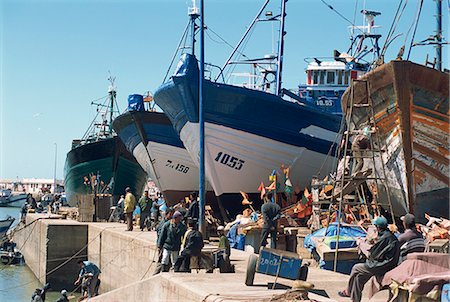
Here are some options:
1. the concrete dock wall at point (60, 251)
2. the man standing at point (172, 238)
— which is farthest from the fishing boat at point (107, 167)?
the man standing at point (172, 238)

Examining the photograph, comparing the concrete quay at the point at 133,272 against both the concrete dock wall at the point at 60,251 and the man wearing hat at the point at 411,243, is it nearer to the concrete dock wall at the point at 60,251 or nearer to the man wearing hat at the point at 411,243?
the concrete dock wall at the point at 60,251

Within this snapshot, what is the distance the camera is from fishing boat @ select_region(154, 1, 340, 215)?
18781 mm

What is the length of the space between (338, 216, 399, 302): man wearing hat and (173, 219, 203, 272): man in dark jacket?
2.98 metres

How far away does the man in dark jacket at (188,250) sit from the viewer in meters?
9.69

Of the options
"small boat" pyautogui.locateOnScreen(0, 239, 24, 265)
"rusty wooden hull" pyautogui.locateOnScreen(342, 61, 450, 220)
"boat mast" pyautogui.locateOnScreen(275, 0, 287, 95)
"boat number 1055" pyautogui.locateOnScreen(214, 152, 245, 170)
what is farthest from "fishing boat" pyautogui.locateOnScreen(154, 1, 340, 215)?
"small boat" pyautogui.locateOnScreen(0, 239, 24, 265)

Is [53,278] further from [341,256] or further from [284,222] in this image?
[341,256]

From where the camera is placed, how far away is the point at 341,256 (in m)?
10.9

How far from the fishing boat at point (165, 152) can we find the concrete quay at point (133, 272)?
4345 mm

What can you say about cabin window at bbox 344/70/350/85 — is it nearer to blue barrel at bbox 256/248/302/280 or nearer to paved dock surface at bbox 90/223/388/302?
paved dock surface at bbox 90/223/388/302

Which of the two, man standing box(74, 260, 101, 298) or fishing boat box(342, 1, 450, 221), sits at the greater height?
fishing boat box(342, 1, 450, 221)

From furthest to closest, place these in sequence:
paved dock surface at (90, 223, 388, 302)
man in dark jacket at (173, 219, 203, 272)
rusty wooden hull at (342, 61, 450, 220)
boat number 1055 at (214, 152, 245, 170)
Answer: boat number 1055 at (214, 152, 245, 170), rusty wooden hull at (342, 61, 450, 220), man in dark jacket at (173, 219, 203, 272), paved dock surface at (90, 223, 388, 302)

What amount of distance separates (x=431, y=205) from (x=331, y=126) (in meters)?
6.76

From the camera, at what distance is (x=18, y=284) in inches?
798

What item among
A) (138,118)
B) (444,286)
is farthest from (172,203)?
(444,286)
